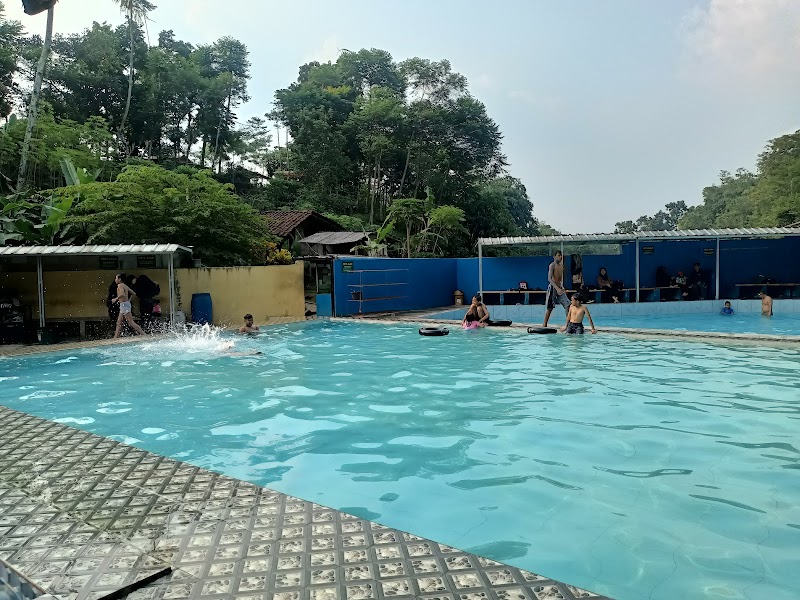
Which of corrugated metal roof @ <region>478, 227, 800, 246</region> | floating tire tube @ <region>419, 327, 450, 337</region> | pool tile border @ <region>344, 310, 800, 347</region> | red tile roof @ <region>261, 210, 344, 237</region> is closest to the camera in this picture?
pool tile border @ <region>344, 310, 800, 347</region>

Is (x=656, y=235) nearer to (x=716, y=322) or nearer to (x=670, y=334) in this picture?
(x=716, y=322)

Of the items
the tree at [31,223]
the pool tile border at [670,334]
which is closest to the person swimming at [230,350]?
the pool tile border at [670,334]

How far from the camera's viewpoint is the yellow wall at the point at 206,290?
14844 mm

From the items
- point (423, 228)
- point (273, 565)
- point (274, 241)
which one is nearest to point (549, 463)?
point (273, 565)

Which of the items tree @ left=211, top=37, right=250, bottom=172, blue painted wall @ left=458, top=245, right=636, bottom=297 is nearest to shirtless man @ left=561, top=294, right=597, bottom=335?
blue painted wall @ left=458, top=245, right=636, bottom=297

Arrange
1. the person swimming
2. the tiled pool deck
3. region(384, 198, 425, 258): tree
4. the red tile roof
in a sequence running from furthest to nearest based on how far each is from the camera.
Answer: region(384, 198, 425, 258): tree < the red tile roof < the person swimming < the tiled pool deck

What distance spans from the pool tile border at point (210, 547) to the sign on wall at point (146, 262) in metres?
12.3

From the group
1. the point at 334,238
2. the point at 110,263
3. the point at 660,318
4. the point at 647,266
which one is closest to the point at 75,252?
the point at 110,263

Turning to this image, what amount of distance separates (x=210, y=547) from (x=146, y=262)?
14.1 meters

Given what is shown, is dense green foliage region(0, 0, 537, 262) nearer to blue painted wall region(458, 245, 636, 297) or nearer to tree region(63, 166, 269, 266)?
blue painted wall region(458, 245, 636, 297)

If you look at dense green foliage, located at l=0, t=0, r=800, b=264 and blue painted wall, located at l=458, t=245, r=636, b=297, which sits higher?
dense green foliage, located at l=0, t=0, r=800, b=264

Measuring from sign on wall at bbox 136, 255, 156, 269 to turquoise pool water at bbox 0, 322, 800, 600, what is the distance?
15.0 feet

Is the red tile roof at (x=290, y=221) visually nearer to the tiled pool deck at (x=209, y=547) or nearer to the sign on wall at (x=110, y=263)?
the sign on wall at (x=110, y=263)

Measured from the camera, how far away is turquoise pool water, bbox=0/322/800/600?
3.68 meters
